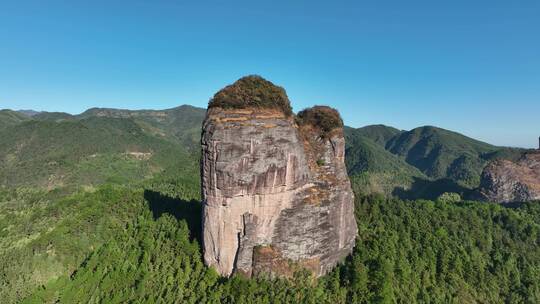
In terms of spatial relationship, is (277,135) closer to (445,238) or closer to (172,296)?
(172,296)

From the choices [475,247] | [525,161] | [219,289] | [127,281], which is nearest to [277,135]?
[219,289]

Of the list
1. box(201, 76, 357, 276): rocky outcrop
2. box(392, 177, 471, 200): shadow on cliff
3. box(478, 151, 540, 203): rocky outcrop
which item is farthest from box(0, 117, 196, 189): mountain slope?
box(478, 151, 540, 203): rocky outcrop

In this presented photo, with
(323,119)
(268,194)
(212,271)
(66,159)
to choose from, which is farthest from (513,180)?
(66,159)

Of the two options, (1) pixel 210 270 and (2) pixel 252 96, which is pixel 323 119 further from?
(1) pixel 210 270

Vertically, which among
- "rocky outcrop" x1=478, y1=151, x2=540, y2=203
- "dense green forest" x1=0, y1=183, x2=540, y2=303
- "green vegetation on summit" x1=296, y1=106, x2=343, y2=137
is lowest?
"dense green forest" x1=0, y1=183, x2=540, y2=303

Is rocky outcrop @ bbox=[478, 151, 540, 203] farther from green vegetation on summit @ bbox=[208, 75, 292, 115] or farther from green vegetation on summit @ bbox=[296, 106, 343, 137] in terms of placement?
green vegetation on summit @ bbox=[208, 75, 292, 115]

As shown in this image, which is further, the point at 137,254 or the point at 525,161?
the point at 525,161
